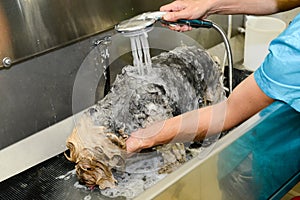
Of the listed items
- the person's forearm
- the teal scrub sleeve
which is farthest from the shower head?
the teal scrub sleeve

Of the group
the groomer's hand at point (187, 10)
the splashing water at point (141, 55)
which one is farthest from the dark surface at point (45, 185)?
the groomer's hand at point (187, 10)

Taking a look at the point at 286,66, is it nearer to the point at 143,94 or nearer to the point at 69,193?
the point at 143,94

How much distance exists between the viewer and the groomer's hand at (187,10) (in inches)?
55.4

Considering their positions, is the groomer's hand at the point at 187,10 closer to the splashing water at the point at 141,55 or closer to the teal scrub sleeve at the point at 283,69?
the splashing water at the point at 141,55

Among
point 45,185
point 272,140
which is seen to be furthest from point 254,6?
point 45,185

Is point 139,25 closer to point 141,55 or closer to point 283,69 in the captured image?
point 141,55

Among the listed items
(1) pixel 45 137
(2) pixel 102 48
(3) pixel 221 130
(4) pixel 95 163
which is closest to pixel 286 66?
(3) pixel 221 130

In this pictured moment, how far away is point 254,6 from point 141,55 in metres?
0.43

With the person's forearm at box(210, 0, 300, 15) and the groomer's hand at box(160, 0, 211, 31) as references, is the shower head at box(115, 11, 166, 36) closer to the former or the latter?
the groomer's hand at box(160, 0, 211, 31)

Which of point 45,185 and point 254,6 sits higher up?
point 254,6

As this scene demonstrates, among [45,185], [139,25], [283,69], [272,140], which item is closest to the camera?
[283,69]

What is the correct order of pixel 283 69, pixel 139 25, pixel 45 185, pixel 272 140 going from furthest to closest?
pixel 45 185 → pixel 139 25 → pixel 272 140 → pixel 283 69

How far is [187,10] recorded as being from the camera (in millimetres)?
1430

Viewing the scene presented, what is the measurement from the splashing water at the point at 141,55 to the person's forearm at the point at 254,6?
0.94 ft
